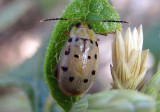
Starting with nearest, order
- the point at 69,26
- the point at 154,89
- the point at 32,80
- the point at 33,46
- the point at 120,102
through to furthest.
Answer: the point at 120,102, the point at 154,89, the point at 69,26, the point at 32,80, the point at 33,46

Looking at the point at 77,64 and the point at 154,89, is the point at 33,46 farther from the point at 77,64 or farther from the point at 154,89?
the point at 154,89

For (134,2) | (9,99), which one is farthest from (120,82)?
(134,2)

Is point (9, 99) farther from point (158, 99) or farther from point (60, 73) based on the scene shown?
point (158, 99)

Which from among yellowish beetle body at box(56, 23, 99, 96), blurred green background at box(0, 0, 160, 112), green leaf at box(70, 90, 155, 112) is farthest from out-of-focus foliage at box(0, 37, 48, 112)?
green leaf at box(70, 90, 155, 112)

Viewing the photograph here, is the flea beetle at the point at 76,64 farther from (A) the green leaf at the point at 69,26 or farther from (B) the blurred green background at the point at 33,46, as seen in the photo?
(B) the blurred green background at the point at 33,46

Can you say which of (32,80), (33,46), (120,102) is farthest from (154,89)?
(33,46)

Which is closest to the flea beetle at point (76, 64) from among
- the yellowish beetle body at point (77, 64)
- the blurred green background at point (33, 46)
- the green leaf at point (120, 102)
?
the yellowish beetle body at point (77, 64)
